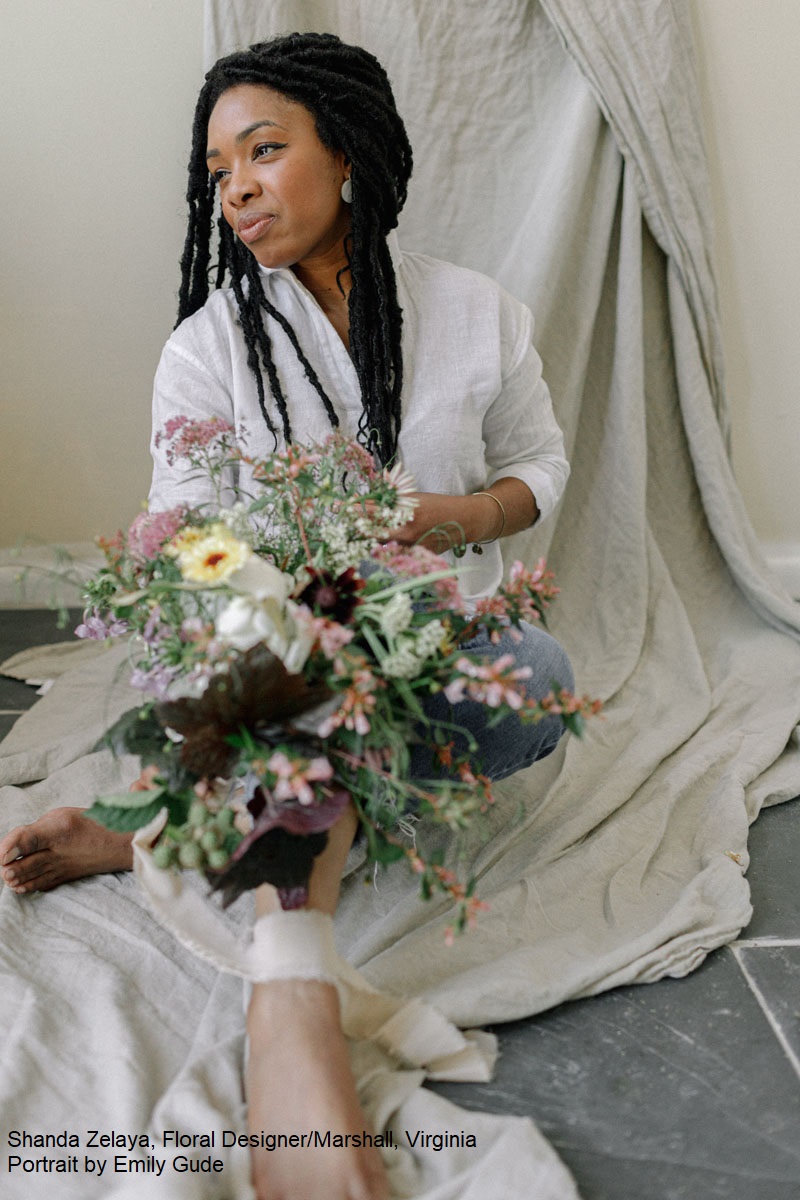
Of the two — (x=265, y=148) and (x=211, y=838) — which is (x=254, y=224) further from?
(x=211, y=838)

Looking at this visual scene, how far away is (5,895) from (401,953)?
45 cm

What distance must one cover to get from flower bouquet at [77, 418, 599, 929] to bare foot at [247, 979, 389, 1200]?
9 cm

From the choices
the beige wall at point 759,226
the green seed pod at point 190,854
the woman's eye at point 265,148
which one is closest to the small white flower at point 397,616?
the green seed pod at point 190,854

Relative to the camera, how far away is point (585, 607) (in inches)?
80.4

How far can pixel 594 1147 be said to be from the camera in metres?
0.89

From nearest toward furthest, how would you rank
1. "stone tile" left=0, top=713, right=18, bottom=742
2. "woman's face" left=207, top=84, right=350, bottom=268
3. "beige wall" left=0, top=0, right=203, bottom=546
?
"woman's face" left=207, top=84, right=350, bottom=268
"stone tile" left=0, top=713, right=18, bottom=742
"beige wall" left=0, top=0, right=203, bottom=546

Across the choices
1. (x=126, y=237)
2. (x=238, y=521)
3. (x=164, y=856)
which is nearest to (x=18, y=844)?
(x=164, y=856)

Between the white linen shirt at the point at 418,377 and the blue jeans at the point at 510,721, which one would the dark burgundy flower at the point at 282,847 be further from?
the white linen shirt at the point at 418,377

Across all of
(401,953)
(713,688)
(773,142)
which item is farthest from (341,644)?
(773,142)

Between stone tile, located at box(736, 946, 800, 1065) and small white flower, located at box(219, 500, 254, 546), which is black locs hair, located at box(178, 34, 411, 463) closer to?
small white flower, located at box(219, 500, 254, 546)

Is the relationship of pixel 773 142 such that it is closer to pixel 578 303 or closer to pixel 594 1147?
pixel 578 303

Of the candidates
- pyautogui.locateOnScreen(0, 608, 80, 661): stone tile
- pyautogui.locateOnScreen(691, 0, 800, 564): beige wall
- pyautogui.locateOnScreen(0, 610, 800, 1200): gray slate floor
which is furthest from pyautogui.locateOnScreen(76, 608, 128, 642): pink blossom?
pyautogui.locateOnScreen(691, 0, 800, 564): beige wall

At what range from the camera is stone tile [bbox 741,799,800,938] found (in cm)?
121

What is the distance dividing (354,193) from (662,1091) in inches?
41.3
